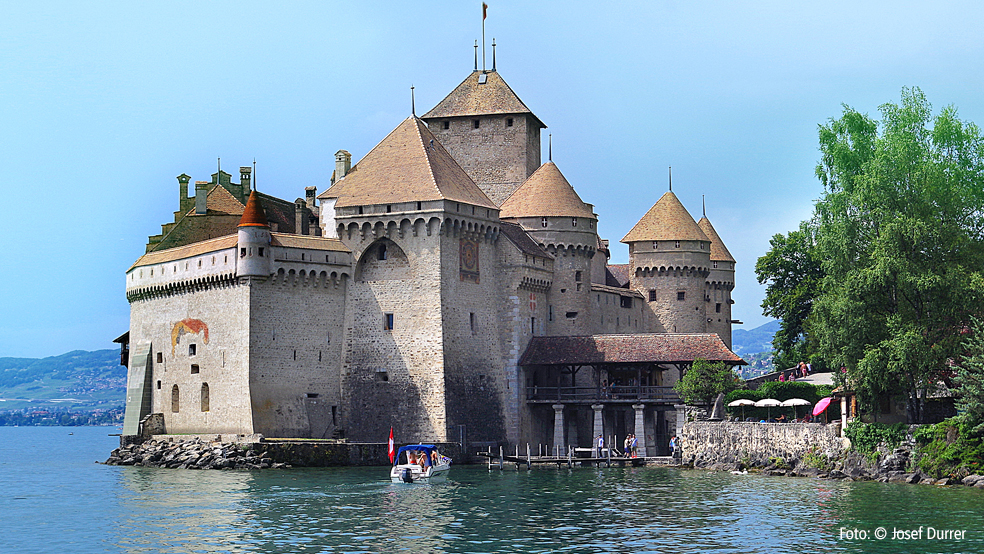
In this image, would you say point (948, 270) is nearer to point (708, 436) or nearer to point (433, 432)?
point (708, 436)

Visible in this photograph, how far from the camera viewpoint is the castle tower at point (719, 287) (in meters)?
81.9

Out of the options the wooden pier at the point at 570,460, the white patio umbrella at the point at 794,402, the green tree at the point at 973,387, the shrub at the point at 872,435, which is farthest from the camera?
the wooden pier at the point at 570,460

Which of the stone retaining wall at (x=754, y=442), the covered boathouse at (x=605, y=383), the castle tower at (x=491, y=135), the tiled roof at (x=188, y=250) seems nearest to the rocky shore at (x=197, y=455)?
the tiled roof at (x=188, y=250)

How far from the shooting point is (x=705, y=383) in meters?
58.4

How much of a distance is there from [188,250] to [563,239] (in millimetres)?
19767

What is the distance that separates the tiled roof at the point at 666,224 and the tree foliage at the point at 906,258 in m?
23.3

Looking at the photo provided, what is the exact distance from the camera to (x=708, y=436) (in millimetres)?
56188

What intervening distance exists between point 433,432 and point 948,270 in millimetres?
24173

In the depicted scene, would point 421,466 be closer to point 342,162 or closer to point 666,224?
point 342,162

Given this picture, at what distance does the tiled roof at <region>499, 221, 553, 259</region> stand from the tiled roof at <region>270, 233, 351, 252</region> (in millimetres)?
8986

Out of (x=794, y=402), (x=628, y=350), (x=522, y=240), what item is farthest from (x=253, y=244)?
(x=794, y=402)

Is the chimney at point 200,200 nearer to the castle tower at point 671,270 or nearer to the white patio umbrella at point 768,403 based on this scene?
the castle tower at point 671,270

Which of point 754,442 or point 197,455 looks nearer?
point 754,442

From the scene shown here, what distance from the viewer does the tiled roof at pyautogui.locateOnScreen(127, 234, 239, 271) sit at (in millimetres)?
59294
